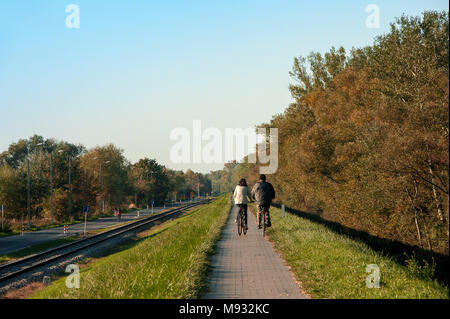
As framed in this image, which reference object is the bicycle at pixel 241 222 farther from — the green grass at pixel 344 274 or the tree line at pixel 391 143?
→ the tree line at pixel 391 143

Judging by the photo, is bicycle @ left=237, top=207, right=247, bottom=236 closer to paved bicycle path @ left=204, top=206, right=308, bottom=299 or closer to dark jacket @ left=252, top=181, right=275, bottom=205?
dark jacket @ left=252, top=181, right=275, bottom=205

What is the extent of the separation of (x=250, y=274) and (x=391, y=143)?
699 inches

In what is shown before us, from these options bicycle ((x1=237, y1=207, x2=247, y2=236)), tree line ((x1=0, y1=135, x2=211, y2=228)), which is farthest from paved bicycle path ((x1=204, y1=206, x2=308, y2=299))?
tree line ((x1=0, y1=135, x2=211, y2=228))

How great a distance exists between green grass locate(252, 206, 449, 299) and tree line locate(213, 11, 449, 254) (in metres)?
7.81

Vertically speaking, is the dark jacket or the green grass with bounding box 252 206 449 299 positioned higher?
the dark jacket

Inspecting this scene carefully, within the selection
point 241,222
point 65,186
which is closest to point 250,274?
point 241,222

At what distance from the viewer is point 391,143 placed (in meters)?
24.4

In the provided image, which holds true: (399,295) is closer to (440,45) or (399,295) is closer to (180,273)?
(180,273)

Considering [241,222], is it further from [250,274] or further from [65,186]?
[65,186]

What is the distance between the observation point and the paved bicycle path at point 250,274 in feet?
24.6

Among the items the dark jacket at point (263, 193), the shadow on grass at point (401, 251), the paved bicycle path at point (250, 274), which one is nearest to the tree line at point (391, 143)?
the shadow on grass at point (401, 251)

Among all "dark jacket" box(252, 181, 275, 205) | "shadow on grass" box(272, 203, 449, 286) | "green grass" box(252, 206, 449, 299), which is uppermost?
"dark jacket" box(252, 181, 275, 205)

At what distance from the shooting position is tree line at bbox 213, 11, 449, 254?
2370 centimetres
